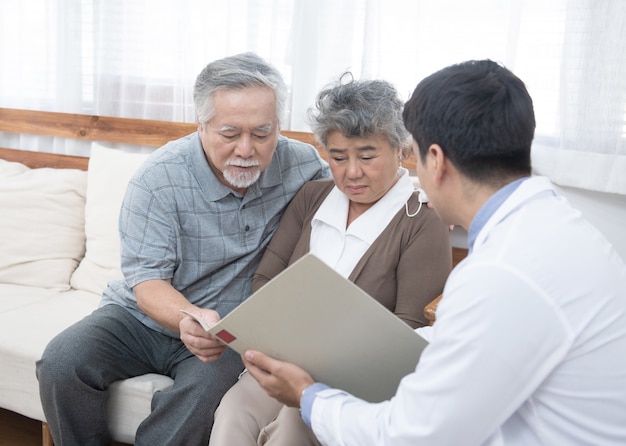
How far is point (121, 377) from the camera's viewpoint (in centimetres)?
191

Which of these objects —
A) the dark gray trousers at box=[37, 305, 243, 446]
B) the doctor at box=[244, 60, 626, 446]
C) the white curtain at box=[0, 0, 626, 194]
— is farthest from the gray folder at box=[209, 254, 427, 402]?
the white curtain at box=[0, 0, 626, 194]

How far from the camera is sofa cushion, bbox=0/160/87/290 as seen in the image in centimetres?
265

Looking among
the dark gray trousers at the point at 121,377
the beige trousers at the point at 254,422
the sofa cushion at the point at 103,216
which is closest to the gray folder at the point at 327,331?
the beige trousers at the point at 254,422

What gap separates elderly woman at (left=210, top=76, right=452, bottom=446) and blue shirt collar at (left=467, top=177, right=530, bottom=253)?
587 millimetres

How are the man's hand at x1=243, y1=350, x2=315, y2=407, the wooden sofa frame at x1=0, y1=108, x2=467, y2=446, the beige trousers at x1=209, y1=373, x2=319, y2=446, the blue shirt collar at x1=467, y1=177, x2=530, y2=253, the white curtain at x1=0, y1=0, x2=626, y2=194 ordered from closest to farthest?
the blue shirt collar at x1=467, y1=177, x2=530, y2=253
the man's hand at x1=243, y1=350, x2=315, y2=407
the beige trousers at x1=209, y1=373, x2=319, y2=446
the white curtain at x1=0, y1=0, x2=626, y2=194
the wooden sofa frame at x1=0, y1=108, x2=467, y2=446

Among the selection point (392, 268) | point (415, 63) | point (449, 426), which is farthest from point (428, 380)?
point (415, 63)

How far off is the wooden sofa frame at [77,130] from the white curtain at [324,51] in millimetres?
61

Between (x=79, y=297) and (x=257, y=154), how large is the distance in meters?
1.07

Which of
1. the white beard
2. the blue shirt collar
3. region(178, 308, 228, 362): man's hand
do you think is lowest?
region(178, 308, 228, 362): man's hand

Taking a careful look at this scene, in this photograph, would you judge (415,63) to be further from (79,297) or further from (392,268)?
(79,297)

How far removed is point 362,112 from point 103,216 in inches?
50.5

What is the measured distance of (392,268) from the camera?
1.72 meters

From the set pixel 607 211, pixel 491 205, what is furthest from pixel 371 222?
pixel 607 211

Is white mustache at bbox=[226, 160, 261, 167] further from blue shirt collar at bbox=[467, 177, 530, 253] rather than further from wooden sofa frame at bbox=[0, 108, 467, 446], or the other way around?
wooden sofa frame at bbox=[0, 108, 467, 446]
